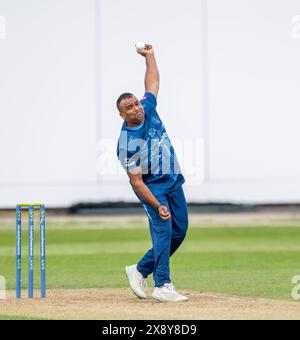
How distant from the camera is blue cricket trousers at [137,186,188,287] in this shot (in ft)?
37.3

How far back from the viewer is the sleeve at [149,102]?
11422 millimetres

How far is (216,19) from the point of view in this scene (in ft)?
92.0

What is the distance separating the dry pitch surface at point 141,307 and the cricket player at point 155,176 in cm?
40

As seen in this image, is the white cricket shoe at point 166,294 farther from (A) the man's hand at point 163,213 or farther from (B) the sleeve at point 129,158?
(B) the sleeve at point 129,158

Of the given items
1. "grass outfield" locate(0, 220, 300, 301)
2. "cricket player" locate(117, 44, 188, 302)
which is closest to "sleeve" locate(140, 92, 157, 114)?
"cricket player" locate(117, 44, 188, 302)

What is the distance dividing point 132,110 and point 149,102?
37cm

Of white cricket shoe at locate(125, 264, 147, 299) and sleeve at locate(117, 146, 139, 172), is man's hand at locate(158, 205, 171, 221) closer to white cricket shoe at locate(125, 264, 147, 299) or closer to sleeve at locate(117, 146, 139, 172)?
sleeve at locate(117, 146, 139, 172)

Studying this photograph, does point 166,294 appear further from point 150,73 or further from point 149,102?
point 150,73

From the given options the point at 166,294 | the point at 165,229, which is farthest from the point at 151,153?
the point at 166,294

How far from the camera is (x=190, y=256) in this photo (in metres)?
→ 18.4
